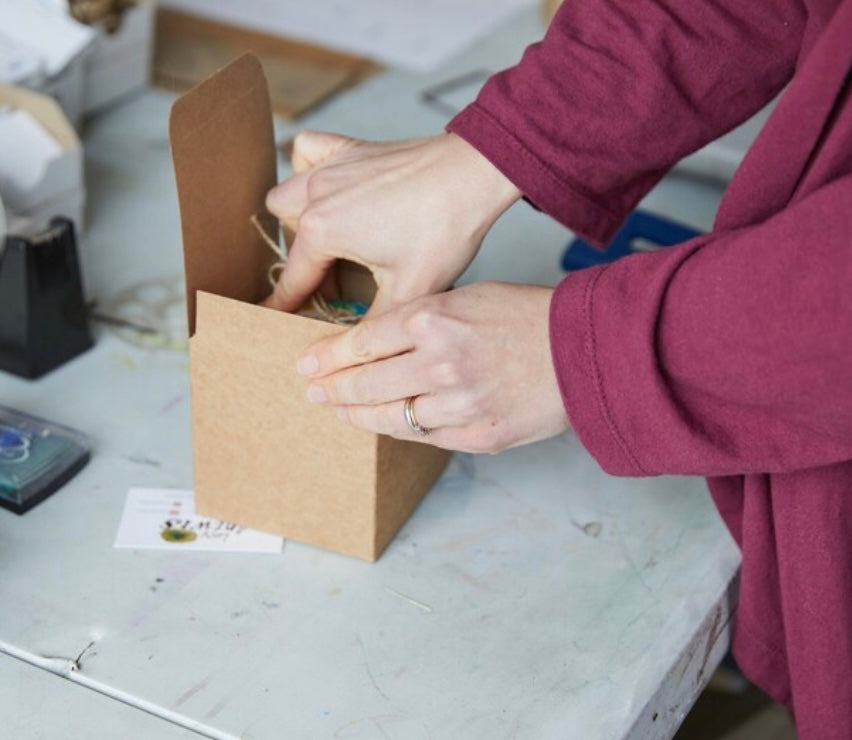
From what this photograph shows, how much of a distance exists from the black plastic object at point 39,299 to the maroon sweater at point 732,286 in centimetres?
36

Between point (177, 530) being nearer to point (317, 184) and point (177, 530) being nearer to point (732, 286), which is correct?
point (317, 184)

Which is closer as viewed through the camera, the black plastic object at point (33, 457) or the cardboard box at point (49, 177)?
the black plastic object at point (33, 457)

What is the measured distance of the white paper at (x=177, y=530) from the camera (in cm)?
84

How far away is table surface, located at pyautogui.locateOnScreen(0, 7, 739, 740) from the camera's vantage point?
0.72 metres

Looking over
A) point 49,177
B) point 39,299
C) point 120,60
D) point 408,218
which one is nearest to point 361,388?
point 408,218

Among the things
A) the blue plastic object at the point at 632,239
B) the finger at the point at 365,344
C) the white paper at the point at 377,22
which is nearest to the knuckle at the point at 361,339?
the finger at the point at 365,344

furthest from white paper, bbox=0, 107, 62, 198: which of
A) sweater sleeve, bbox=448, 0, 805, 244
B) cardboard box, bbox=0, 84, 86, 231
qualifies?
sweater sleeve, bbox=448, 0, 805, 244

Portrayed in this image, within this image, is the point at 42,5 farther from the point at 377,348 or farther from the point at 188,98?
the point at 377,348

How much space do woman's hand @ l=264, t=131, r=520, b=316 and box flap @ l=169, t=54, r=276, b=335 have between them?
0.15 ft

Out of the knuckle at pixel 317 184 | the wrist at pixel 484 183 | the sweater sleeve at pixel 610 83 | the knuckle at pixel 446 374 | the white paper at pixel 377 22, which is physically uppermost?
the sweater sleeve at pixel 610 83

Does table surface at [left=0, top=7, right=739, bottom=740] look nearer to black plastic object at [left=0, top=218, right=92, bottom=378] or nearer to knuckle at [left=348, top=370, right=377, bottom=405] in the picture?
black plastic object at [left=0, top=218, right=92, bottom=378]

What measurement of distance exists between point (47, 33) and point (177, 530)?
0.66 meters

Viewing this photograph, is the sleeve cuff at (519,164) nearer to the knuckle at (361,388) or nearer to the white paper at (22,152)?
the knuckle at (361,388)

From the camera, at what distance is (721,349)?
65 centimetres
